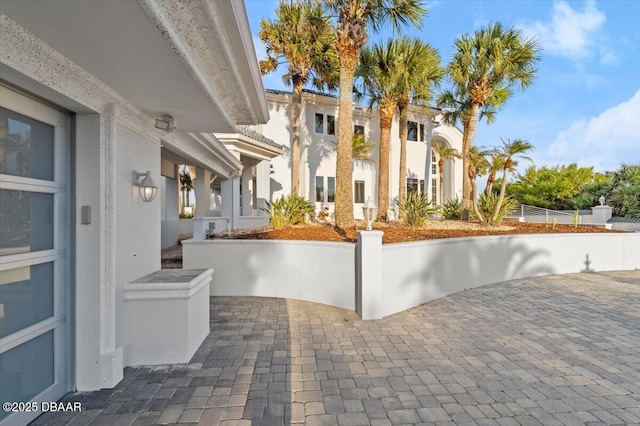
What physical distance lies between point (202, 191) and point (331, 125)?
429 inches

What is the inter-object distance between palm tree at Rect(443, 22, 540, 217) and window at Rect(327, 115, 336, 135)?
22.7ft

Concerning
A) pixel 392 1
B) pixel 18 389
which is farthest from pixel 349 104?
pixel 18 389

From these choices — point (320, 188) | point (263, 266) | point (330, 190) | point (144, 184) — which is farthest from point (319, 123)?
point (144, 184)

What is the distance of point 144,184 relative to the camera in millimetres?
4461

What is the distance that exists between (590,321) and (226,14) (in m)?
6.86

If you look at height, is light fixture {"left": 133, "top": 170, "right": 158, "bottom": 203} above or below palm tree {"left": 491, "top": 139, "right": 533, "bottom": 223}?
below

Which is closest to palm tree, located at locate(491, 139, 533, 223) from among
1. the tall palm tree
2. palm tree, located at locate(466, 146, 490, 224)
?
palm tree, located at locate(466, 146, 490, 224)

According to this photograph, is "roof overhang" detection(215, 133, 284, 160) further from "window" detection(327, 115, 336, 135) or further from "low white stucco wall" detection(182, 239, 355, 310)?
"window" detection(327, 115, 336, 135)

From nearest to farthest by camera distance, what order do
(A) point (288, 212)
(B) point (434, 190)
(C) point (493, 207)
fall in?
(A) point (288, 212), (C) point (493, 207), (B) point (434, 190)

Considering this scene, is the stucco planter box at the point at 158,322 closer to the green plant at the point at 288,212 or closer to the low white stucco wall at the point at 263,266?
the low white stucco wall at the point at 263,266

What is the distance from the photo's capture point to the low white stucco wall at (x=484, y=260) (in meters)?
6.07

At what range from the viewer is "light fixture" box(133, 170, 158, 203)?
4426 mm

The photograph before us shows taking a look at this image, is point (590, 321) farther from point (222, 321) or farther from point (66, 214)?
point (66, 214)

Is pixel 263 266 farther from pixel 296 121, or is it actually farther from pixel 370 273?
pixel 296 121
